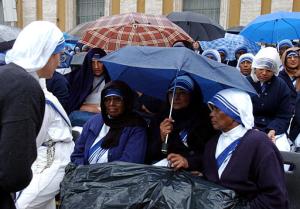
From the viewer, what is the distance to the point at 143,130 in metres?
3.59

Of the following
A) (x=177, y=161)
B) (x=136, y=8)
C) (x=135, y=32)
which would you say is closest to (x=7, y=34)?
(x=135, y=32)

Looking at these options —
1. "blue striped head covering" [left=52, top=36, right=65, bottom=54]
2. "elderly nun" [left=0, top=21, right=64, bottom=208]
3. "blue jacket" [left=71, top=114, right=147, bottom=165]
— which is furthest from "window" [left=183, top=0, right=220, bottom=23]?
"elderly nun" [left=0, top=21, right=64, bottom=208]

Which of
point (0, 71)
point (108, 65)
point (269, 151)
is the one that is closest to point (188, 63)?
point (269, 151)

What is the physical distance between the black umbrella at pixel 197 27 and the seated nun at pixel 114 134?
6.04m

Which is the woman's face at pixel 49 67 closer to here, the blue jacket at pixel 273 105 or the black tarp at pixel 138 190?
the black tarp at pixel 138 190

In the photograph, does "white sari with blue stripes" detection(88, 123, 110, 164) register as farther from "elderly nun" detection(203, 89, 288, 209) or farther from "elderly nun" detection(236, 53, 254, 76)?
"elderly nun" detection(236, 53, 254, 76)

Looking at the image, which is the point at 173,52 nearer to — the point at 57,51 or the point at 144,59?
the point at 144,59

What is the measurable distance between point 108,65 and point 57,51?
1580mm

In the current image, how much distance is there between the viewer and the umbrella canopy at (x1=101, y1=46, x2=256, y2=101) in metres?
3.01

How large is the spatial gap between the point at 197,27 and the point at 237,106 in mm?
6932

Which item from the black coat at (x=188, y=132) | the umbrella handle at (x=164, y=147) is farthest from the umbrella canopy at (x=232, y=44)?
the umbrella handle at (x=164, y=147)

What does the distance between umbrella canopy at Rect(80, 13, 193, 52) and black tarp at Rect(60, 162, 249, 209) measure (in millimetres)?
2196

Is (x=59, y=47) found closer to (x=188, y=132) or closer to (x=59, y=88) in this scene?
(x=188, y=132)

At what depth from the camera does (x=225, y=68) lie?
3193mm
